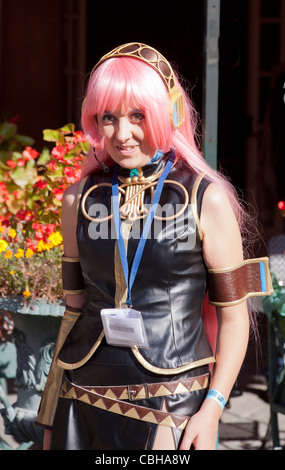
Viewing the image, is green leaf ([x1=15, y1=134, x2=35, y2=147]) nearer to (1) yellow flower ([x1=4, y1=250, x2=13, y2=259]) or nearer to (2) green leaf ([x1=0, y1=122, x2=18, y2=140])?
(2) green leaf ([x1=0, y1=122, x2=18, y2=140])

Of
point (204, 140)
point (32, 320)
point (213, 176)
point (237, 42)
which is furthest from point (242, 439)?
point (213, 176)

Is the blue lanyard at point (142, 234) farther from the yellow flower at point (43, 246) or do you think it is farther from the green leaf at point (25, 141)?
the green leaf at point (25, 141)

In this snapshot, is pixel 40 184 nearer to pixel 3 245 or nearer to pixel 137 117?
pixel 3 245

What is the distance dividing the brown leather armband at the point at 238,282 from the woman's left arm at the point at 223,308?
0.02 m

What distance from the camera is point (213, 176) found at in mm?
1897

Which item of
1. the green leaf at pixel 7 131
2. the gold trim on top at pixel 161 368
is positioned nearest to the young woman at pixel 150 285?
the gold trim on top at pixel 161 368

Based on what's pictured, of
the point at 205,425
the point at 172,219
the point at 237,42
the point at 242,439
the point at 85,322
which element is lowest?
the point at 242,439

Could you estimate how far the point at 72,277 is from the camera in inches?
78.7

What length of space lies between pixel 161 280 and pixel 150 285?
0.10 feet

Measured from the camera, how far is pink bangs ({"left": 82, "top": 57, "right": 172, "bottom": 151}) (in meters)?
1.77

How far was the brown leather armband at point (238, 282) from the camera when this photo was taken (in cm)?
180

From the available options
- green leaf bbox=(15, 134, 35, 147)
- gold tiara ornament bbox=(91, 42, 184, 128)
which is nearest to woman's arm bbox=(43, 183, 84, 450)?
gold tiara ornament bbox=(91, 42, 184, 128)

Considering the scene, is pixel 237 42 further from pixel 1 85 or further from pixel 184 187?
pixel 1 85
